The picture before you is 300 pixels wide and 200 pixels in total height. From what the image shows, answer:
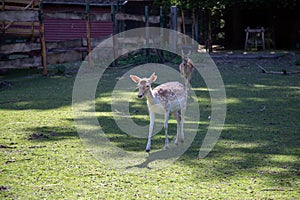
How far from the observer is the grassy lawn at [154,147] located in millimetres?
5506

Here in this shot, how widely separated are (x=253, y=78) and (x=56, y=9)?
13.8 metres

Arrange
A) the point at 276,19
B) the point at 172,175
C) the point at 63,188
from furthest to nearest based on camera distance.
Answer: the point at 276,19 → the point at 172,175 → the point at 63,188

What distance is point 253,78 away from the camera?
49.0 ft

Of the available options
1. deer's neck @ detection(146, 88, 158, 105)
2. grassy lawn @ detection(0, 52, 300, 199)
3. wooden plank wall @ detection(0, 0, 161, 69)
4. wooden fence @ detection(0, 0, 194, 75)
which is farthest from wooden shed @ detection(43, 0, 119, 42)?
deer's neck @ detection(146, 88, 158, 105)

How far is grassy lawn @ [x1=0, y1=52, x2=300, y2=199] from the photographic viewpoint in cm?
551

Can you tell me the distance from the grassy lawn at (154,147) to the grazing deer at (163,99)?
0.40m

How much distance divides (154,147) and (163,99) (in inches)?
29.0

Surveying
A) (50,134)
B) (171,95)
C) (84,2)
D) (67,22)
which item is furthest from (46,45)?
(171,95)

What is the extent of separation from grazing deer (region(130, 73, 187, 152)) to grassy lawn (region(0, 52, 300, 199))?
40 centimetres

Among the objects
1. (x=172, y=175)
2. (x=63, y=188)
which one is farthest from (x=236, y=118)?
(x=63, y=188)

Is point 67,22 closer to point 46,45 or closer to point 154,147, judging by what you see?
point 46,45

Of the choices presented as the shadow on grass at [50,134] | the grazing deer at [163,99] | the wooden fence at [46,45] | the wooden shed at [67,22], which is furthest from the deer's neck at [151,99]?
the wooden shed at [67,22]

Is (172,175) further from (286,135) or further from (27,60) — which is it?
(27,60)

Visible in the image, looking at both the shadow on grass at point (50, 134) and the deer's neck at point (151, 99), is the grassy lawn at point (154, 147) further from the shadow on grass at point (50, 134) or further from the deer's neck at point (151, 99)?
the deer's neck at point (151, 99)
